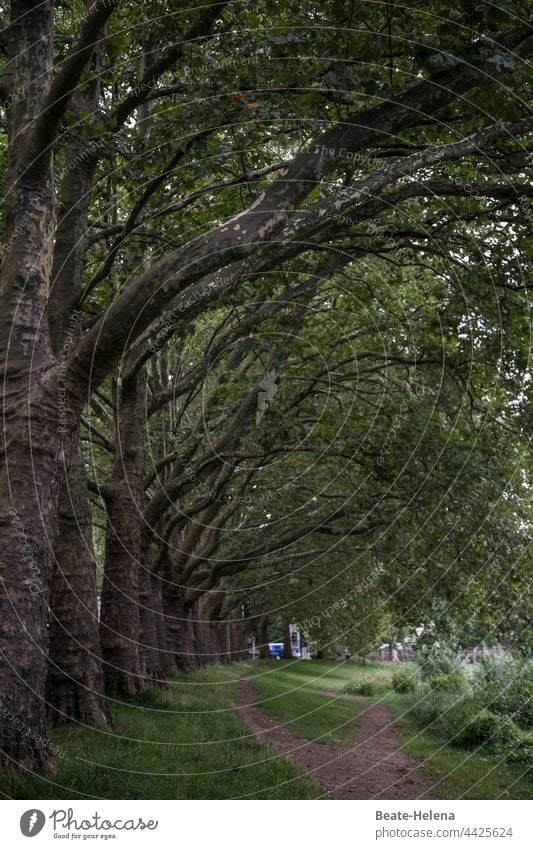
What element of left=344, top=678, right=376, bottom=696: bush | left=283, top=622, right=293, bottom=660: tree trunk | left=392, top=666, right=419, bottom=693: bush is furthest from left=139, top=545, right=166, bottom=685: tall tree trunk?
left=283, top=622, right=293, bottom=660: tree trunk

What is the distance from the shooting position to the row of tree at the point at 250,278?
765 centimetres

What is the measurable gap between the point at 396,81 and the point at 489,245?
313 centimetres

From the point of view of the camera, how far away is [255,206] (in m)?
7.70

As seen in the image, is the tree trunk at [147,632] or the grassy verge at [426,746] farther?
the tree trunk at [147,632]

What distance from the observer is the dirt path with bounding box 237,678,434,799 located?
40.5 ft

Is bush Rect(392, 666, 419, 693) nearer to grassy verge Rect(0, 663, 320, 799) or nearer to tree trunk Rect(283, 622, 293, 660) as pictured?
grassy verge Rect(0, 663, 320, 799)

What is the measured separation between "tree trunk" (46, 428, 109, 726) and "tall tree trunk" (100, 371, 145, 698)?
343 cm

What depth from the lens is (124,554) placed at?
1520 cm

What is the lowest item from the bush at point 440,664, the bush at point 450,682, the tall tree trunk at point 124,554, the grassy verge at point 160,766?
the grassy verge at point 160,766

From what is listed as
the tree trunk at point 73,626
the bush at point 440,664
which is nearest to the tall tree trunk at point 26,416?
the tree trunk at point 73,626

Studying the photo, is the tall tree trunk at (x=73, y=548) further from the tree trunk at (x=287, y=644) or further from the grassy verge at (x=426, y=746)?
the tree trunk at (x=287, y=644)

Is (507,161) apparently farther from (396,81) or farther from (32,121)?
(32,121)

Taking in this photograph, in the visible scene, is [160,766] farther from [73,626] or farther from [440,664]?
[440,664]

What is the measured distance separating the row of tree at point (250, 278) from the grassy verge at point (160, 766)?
1.59 ft
